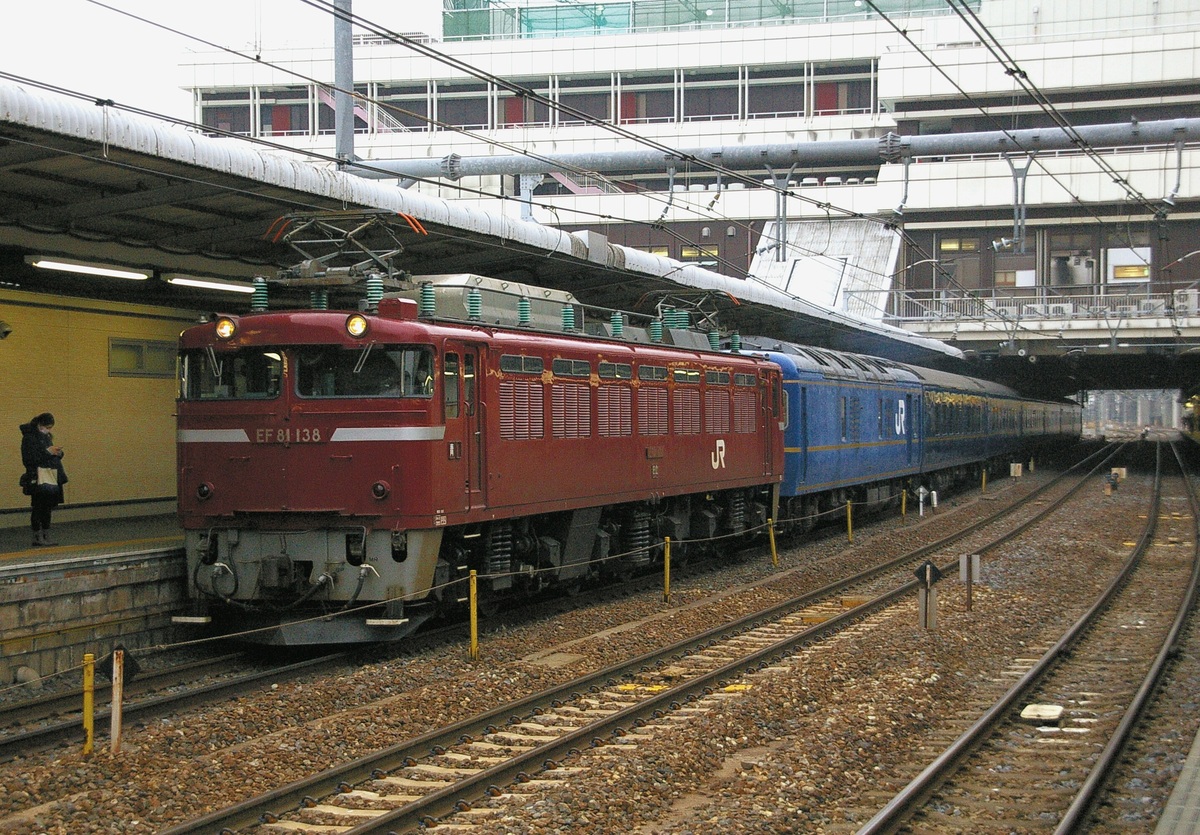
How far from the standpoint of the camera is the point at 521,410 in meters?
14.3

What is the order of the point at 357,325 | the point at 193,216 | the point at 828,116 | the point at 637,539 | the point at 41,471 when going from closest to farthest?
the point at 357,325, the point at 41,471, the point at 193,216, the point at 637,539, the point at 828,116

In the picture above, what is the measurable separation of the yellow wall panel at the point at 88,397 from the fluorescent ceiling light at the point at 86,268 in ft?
2.32

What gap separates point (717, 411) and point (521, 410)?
19.5ft

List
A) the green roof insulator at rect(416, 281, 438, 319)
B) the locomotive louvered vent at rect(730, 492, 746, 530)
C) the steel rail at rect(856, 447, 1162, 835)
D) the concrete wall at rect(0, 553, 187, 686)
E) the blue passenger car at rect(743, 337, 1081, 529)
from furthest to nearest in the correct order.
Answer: the blue passenger car at rect(743, 337, 1081, 529) → the locomotive louvered vent at rect(730, 492, 746, 530) → the green roof insulator at rect(416, 281, 438, 319) → the concrete wall at rect(0, 553, 187, 686) → the steel rail at rect(856, 447, 1162, 835)

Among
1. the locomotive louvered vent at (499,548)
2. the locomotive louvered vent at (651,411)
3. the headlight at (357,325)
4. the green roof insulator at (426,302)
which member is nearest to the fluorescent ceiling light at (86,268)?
the headlight at (357,325)

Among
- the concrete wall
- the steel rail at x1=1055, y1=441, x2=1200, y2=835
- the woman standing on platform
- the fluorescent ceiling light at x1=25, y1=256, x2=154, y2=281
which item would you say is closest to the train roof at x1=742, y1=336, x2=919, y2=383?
the steel rail at x1=1055, y1=441, x2=1200, y2=835

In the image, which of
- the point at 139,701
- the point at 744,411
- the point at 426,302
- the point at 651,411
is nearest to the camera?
the point at 139,701

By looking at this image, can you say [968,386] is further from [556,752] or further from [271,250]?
[556,752]

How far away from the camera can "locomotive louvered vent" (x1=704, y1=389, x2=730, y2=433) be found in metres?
19.2

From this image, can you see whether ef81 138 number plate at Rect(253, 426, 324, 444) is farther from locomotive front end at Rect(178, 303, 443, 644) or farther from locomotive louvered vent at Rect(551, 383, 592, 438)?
locomotive louvered vent at Rect(551, 383, 592, 438)

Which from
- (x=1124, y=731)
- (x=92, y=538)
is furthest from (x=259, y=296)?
(x=1124, y=731)

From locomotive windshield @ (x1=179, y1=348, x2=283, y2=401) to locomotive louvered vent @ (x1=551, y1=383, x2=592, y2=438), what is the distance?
348 cm

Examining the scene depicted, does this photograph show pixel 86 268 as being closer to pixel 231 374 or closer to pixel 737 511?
pixel 231 374

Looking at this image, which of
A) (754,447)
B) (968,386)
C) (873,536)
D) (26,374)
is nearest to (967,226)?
(968,386)
